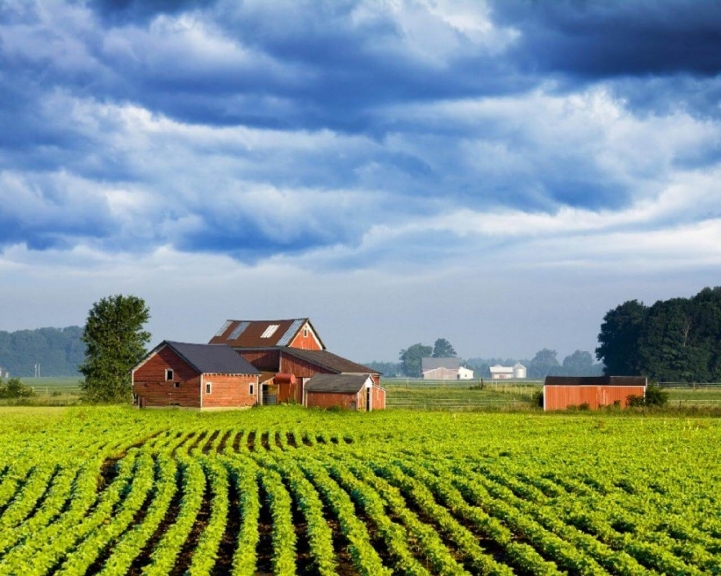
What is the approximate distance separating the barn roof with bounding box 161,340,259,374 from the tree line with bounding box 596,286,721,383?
311 ft

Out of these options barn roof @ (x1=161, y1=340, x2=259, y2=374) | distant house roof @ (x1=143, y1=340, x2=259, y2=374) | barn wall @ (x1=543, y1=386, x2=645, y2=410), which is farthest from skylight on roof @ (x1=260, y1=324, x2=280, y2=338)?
barn wall @ (x1=543, y1=386, x2=645, y2=410)

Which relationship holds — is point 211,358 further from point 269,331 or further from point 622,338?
point 622,338

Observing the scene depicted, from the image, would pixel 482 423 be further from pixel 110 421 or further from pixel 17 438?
pixel 17 438

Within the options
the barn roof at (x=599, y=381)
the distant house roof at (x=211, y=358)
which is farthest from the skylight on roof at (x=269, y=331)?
the barn roof at (x=599, y=381)

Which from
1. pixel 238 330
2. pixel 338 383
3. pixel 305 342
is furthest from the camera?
pixel 238 330

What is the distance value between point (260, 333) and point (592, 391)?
31.3 m

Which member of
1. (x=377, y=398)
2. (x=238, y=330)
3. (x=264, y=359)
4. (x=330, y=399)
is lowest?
(x=377, y=398)

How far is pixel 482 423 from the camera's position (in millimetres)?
54125

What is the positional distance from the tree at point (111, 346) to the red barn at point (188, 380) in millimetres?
13882

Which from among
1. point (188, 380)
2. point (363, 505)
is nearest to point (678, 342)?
point (188, 380)

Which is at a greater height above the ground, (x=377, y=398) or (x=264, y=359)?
(x=264, y=359)

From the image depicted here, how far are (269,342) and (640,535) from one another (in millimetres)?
59783

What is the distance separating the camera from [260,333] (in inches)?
3172

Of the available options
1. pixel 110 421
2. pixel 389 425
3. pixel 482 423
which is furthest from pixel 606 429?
pixel 110 421
